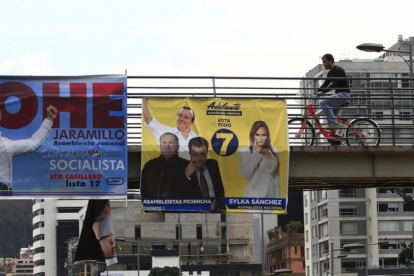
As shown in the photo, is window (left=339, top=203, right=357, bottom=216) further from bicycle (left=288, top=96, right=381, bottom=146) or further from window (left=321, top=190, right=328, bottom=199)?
bicycle (left=288, top=96, right=381, bottom=146)

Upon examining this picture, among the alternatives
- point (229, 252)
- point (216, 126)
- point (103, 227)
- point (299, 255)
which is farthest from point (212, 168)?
point (229, 252)

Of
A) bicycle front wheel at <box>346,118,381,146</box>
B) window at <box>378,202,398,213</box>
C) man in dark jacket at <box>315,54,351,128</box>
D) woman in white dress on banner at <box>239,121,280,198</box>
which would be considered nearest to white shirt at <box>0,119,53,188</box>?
woman in white dress on banner at <box>239,121,280,198</box>

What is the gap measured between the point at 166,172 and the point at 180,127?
4.11 ft

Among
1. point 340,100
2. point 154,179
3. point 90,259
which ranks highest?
point 340,100

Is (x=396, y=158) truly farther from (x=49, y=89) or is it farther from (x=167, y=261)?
(x=167, y=261)

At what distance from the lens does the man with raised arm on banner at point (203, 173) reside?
30.9 m

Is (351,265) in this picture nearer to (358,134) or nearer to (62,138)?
(358,134)

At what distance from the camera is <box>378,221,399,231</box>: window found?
473ft

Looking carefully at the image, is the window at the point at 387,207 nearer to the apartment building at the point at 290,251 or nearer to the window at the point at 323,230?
the window at the point at 323,230

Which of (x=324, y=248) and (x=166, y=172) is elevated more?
(x=324, y=248)

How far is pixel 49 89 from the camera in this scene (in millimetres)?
Answer: 30469

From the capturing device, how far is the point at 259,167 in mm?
31312

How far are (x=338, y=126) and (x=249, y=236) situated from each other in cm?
15649

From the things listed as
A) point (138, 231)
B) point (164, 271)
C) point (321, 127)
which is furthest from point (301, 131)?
point (138, 231)
